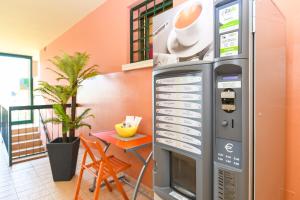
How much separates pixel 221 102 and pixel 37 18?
4338mm

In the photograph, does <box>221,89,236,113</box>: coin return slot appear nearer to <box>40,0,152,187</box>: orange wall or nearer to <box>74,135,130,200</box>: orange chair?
<box>74,135,130,200</box>: orange chair

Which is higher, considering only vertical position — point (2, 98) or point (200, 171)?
point (2, 98)

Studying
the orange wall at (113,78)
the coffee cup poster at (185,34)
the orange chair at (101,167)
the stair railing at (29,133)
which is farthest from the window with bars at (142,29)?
the stair railing at (29,133)

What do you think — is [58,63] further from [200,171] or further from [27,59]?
[27,59]

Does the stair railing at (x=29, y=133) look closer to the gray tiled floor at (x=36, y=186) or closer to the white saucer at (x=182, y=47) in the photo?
the gray tiled floor at (x=36, y=186)

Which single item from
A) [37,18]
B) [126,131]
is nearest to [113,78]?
[126,131]

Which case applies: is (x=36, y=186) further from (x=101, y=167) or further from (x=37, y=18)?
(x=37, y=18)

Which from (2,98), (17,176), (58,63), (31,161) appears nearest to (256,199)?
(58,63)

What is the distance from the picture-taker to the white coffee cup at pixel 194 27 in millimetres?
1039

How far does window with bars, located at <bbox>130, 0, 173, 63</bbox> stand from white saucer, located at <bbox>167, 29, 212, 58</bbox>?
121 cm

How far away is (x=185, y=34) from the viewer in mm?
1149

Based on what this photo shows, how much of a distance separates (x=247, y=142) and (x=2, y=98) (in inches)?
305

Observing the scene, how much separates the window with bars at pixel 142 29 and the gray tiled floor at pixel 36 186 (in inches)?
72.2

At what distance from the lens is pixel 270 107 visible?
100cm
